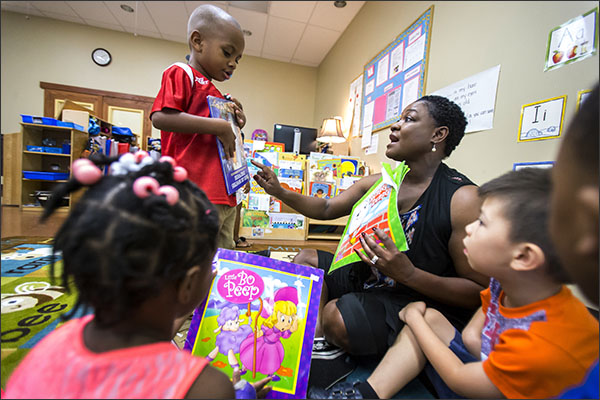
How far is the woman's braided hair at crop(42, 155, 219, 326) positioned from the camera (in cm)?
31

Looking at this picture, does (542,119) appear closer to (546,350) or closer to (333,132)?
(546,350)

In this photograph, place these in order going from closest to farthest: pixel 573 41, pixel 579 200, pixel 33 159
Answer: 1. pixel 579 200
2. pixel 573 41
3. pixel 33 159

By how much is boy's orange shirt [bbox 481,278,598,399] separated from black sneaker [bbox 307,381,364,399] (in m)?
0.29

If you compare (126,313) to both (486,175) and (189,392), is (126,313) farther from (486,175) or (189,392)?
(486,175)

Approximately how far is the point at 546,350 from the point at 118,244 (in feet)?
2.02

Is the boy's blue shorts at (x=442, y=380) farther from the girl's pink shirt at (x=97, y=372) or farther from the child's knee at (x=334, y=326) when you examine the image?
the girl's pink shirt at (x=97, y=372)

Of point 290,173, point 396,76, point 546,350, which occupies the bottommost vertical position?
point 546,350

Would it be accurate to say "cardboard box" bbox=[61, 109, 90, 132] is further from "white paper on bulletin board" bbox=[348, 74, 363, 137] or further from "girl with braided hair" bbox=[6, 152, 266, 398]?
"girl with braided hair" bbox=[6, 152, 266, 398]

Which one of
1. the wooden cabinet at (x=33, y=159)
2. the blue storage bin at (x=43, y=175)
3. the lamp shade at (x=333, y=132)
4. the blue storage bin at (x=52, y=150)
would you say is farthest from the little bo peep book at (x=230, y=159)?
the blue storage bin at (x=52, y=150)

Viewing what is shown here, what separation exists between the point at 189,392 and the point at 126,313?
0.12 m

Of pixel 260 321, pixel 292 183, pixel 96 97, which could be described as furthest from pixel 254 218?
pixel 96 97

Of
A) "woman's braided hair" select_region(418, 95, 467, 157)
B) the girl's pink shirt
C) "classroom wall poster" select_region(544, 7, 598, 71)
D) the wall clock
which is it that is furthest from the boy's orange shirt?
the wall clock

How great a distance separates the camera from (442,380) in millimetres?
608

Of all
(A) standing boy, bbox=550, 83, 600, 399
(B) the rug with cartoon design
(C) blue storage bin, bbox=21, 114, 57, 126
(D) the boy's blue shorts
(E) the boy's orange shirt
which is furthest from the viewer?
(C) blue storage bin, bbox=21, 114, 57, 126
